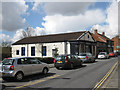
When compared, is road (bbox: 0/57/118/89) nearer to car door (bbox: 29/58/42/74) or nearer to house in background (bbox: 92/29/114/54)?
car door (bbox: 29/58/42/74)

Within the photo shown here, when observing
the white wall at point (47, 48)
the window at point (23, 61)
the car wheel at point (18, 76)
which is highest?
the white wall at point (47, 48)

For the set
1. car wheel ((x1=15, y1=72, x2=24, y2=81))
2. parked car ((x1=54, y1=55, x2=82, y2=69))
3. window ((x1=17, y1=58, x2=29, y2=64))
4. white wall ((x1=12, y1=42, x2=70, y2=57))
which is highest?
white wall ((x1=12, y1=42, x2=70, y2=57))

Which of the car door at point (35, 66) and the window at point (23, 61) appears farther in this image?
the car door at point (35, 66)

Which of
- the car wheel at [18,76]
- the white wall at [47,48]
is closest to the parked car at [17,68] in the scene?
the car wheel at [18,76]

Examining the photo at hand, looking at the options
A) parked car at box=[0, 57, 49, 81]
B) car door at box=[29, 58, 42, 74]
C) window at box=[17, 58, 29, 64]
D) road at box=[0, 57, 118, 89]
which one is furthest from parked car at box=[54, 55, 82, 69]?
window at box=[17, 58, 29, 64]

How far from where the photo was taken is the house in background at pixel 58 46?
28445mm

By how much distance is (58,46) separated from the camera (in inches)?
1161

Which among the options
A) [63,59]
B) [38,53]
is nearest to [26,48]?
[38,53]

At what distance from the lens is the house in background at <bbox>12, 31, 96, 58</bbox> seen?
2845 centimetres

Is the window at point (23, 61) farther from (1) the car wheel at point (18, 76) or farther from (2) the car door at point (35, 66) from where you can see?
(1) the car wheel at point (18, 76)

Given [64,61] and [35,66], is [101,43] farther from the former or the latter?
[35,66]

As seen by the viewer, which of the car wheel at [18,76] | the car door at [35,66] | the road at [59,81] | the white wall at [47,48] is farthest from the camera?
the white wall at [47,48]

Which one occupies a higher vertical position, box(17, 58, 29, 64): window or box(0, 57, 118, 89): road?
box(17, 58, 29, 64): window

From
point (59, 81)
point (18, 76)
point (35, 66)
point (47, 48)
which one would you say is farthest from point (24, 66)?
point (47, 48)
